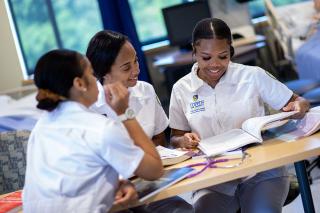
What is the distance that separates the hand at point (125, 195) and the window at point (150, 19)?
4.73 meters

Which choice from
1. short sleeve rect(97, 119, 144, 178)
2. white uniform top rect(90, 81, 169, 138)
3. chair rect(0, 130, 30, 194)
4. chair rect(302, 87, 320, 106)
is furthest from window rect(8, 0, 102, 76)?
short sleeve rect(97, 119, 144, 178)

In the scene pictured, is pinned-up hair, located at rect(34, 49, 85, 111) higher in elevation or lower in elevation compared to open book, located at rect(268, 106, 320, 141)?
higher

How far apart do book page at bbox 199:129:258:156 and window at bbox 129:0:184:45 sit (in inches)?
171

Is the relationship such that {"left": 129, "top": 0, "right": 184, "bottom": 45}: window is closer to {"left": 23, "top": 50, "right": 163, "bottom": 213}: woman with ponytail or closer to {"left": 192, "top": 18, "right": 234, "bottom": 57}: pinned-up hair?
{"left": 192, "top": 18, "right": 234, "bottom": 57}: pinned-up hair

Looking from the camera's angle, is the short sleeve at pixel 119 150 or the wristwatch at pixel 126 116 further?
the wristwatch at pixel 126 116

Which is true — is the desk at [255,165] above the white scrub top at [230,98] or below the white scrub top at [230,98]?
below

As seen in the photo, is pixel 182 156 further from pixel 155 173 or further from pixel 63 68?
pixel 63 68

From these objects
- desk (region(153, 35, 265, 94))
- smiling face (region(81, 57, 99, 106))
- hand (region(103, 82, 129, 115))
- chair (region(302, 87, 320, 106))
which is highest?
smiling face (region(81, 57, 99, 106))

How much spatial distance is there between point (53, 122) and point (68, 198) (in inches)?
9.1

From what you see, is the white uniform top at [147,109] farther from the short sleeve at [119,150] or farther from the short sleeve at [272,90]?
the short sleeve at [119,150]

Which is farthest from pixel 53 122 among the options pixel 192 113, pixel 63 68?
pixel 192 113

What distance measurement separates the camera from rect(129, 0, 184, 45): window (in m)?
6.07

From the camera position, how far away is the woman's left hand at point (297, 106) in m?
1.82

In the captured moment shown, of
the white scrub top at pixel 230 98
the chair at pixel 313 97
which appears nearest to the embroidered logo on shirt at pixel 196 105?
the white scrub top at pixel 230 98
